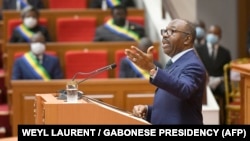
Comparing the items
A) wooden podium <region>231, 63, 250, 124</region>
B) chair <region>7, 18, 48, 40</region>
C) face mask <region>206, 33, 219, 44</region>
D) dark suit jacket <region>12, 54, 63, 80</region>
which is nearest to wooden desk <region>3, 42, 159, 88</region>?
dark suit jacket <region>12, 54, 63, 80</region>

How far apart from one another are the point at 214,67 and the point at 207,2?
5.22 feet

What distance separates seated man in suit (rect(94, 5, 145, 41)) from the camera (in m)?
7.83

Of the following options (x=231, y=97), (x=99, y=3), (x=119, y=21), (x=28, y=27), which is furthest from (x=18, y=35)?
(x=231, y=97)

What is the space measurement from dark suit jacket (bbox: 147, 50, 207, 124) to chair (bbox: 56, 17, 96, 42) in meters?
4.19

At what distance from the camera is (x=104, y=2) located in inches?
336

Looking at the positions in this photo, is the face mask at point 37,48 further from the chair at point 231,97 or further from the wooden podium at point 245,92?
the wooden podium at point 245,92

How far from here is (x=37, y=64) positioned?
7137 mm

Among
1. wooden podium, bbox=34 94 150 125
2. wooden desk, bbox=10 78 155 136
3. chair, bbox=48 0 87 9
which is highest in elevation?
chair, bbox=48 0 87 9

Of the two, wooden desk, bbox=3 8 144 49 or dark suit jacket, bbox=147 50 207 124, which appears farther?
wooden desk, bbox=3 8 144 49

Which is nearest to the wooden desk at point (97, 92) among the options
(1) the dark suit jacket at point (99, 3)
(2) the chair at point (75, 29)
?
(2) the chair at point (75, 29)

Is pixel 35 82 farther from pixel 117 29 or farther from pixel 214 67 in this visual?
pixel 214 67

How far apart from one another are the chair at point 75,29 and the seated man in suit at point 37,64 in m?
0.70

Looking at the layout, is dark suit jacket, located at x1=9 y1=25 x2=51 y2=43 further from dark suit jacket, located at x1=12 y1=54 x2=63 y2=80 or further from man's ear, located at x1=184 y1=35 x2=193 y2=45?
man's ear, located at x1=184 y1=35 x2=193 y2=45

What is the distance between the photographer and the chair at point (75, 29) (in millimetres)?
8008
